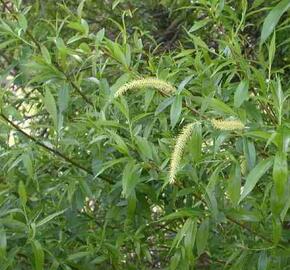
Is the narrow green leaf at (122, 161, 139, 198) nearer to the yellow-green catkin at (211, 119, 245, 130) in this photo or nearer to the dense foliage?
the dense foliage

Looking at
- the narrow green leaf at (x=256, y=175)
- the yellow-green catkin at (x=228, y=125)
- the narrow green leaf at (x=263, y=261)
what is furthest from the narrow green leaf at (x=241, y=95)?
the narrow green leaf at (x=263, y=261)

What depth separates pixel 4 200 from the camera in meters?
1.90

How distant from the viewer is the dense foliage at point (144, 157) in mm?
1495

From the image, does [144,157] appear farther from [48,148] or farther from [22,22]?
[22,22]

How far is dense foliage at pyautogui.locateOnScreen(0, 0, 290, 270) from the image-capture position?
150 centimetres

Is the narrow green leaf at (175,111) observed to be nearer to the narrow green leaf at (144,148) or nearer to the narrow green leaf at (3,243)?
the narrow green leaf at (144,148)

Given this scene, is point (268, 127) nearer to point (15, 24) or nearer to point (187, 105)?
point (187, 105)

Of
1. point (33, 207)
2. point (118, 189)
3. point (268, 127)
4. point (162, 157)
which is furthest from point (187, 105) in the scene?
point (33, 207)

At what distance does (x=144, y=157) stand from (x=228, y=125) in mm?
332

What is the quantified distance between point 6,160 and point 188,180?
2.12 ft

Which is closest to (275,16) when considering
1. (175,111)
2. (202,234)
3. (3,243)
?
(175,111)

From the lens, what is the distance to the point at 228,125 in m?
1.34

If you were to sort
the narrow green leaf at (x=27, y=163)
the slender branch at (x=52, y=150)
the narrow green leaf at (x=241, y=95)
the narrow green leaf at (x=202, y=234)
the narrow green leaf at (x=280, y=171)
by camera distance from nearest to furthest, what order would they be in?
the narrow green leaf at (x=280, y=171) < the narrow green leaf at (x=241, y=95) < the narrow green leaf at (x=202, y=234) < the narrow green leaf at (x=27, y=163) < the slender branch at (x=52, y=150)

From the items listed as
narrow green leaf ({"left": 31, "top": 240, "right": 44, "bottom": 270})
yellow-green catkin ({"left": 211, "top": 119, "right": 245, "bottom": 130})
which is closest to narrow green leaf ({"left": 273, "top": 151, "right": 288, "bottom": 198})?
yellow-green catkin ({"left": 211, "top": 119, "right": 245, "bottom": 130})
